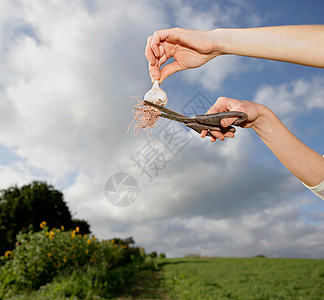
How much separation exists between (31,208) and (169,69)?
48.9ft

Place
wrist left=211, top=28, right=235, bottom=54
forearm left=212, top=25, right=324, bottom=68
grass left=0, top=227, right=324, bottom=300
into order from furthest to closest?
grass left=0, top=227, right=324, bottom=300 → wrist left=211, top=28, right=235, bottom=54 → forearm left=212, top=25, right=324, bottom=68

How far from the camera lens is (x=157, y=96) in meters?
1.41

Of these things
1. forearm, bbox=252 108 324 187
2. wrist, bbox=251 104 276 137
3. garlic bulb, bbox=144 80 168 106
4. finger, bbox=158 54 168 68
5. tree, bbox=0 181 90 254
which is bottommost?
forearm, bbox=252 108 324 187

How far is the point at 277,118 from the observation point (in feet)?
5.18

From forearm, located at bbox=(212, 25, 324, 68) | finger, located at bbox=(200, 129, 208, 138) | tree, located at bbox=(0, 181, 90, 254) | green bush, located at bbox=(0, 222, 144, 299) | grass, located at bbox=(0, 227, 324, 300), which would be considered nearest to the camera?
forearm, located at bbox=(212, 25, 324, 68)

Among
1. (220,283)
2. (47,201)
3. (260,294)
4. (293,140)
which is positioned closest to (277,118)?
(293,140)

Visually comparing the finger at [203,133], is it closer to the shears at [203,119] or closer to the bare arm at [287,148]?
the shears at [203,119]

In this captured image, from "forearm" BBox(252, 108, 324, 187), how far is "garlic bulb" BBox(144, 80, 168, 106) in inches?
20.4

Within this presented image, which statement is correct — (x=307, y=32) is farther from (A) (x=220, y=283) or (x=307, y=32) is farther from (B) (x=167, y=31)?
(A) (x=220, y=283)

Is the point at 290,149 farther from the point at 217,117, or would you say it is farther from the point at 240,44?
the point at 240,44

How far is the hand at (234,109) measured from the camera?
1407 mm

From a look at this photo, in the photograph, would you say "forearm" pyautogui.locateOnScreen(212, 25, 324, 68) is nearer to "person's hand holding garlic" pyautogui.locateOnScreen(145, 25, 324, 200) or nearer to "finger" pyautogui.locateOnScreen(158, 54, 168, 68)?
"person's hand holding garlic" pyautogui.locateOnScreen(145, 25, 324, 200)

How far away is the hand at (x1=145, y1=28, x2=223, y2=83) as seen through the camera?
1.26 meters

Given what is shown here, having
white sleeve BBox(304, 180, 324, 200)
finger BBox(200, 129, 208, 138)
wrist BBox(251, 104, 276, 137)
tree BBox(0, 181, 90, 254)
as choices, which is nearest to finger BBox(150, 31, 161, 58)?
finger BBox(200, 129, 208, 138)
